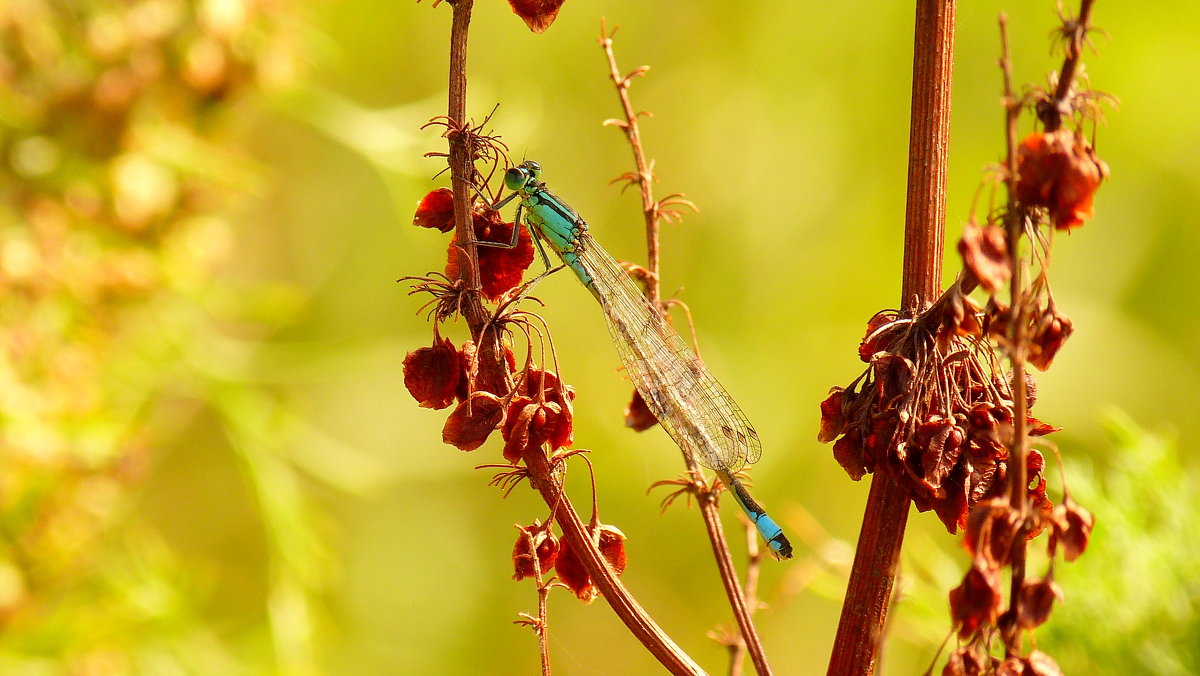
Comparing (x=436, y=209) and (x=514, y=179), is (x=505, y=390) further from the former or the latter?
(x=514, y=179)

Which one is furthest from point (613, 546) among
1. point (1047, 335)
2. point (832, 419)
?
point (1047, 335)

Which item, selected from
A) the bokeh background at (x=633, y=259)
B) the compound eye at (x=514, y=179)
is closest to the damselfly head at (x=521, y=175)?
the compound eye at (x=514, y=179)

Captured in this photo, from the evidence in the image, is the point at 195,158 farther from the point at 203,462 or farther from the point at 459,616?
the point at 459,616

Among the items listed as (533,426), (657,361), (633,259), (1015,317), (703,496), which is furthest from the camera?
(633,259)

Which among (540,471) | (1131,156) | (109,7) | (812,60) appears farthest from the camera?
(812,60)

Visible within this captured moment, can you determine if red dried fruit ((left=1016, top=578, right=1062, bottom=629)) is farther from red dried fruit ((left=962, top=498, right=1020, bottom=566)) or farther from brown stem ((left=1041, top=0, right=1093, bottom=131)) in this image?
brown stem ((left=1041, top=0, right=1093, bottom=131))

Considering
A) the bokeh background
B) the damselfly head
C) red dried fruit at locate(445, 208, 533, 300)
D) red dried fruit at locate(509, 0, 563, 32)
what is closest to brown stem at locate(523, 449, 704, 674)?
red dried fruit at locate(445, 208, 533, 300)

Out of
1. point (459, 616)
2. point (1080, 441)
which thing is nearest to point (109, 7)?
point (459, 616)
